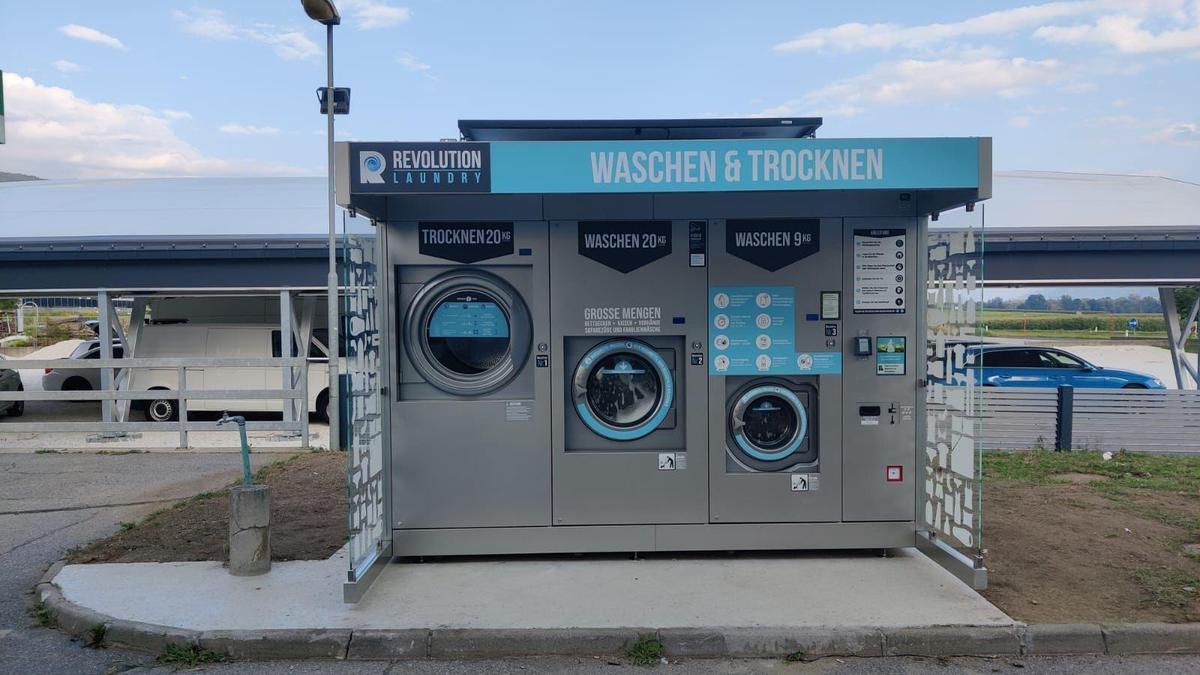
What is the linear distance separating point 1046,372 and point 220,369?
15.0m

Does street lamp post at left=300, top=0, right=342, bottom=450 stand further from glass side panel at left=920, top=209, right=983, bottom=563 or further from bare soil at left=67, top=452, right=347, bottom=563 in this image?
glass side panel at left=920, top=209, right=983, bottom=563

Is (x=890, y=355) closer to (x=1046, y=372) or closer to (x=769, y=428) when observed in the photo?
(x=769, y=428)

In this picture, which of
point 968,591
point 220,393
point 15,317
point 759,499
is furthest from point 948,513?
point 15,317

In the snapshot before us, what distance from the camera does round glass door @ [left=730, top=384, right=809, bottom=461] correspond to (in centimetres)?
643

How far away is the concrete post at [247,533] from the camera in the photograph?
6.11 metres

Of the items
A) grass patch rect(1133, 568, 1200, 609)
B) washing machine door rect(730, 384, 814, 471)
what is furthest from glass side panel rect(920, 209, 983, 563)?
grass patch rect(1133, 568, 1200, 609)

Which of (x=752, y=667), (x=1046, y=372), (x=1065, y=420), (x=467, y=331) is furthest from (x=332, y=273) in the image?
(x=1046, y=372)

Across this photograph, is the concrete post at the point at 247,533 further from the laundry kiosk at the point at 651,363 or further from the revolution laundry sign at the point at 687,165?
the revolution laundry sign at the point at 687,165

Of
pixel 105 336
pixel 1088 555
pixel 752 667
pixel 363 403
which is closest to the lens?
pixel 752 667

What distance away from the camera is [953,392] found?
607 centimetres

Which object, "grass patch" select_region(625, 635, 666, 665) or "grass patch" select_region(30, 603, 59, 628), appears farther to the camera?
"grass patch" select_region(30, 603, 59, 628)

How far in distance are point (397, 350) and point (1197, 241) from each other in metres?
12.9

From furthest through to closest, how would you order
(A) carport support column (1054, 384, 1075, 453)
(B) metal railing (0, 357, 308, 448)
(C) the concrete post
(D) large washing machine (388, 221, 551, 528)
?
(B) metal railing (0, 357, 308, 448) → (A) carport support column (1054, 384, 1075, 453) → (D) large washing machine (388, 221, 551, 528) → (C) the concrete post

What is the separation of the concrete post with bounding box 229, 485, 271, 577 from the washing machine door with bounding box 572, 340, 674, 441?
2.36 meters
